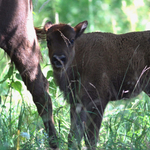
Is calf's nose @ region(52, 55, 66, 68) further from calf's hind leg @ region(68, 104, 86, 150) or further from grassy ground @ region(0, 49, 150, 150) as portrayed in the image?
calf's hind leg @ region(68, 104, 86, 150)

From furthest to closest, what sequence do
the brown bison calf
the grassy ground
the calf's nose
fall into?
1. the brown bison calf
2. the calf's nose
3. the grassy ground

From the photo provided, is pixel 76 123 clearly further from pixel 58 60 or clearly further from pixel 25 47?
pixel 25 47

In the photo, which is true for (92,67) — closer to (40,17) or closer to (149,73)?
(149,73)

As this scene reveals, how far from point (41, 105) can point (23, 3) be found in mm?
1461

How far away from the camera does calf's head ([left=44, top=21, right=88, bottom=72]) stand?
5.07 m

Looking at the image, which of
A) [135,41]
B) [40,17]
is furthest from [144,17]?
[135,41]

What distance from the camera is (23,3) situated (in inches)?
162

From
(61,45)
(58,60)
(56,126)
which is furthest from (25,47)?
(56,126)

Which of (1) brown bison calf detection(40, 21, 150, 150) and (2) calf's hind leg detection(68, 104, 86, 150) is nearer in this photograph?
(2) calf's hind leg detection(68, 104, 86, 150)

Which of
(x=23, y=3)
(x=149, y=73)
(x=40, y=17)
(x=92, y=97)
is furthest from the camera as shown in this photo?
(x=40, y=17)

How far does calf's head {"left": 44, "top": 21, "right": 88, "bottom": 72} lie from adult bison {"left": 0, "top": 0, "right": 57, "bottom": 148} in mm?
664

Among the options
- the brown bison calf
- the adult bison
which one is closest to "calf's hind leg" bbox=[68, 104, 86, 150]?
the brown bison calf

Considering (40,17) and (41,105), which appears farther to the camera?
(40,17)

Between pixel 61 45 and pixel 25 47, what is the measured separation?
3.78 ft
